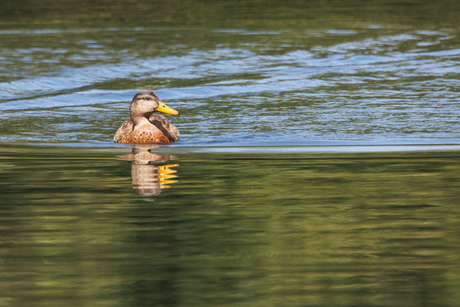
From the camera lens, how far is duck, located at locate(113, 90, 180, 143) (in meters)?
12.6

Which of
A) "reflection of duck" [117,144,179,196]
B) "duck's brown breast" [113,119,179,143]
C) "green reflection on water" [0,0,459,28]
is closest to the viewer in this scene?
"reflection of duck" [117,144,179,196]

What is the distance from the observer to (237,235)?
676 cm

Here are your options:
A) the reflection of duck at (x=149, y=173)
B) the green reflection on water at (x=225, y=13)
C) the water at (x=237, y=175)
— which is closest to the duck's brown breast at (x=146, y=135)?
the water at (x=237, y=175)

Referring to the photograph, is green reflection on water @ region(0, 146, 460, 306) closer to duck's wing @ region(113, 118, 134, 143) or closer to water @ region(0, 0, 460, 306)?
water @ region(0, 0, 460, 306)

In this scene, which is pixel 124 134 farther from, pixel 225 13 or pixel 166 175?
pixel 225 13

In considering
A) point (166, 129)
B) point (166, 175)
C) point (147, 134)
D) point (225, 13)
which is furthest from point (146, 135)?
point (225, 13)

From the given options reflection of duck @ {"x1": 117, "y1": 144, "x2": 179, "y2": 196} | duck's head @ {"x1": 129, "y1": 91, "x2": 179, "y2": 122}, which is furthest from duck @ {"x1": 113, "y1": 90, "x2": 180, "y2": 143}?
reflection of duck @ {"x1": 117, "y1": 144, "x2": 179, "y2": 196}

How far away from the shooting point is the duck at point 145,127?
12633 mm

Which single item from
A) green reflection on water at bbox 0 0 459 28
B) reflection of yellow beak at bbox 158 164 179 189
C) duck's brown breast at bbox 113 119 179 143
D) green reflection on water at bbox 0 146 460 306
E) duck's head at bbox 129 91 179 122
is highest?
green reflection on water at bbox 0 0 459 28

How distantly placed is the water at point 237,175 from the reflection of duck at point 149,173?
42mm

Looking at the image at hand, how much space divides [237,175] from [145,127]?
3683 millimetres

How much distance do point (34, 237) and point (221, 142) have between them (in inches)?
232

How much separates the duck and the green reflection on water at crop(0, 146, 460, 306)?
249cm

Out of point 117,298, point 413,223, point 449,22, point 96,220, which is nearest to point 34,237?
point 96,220
